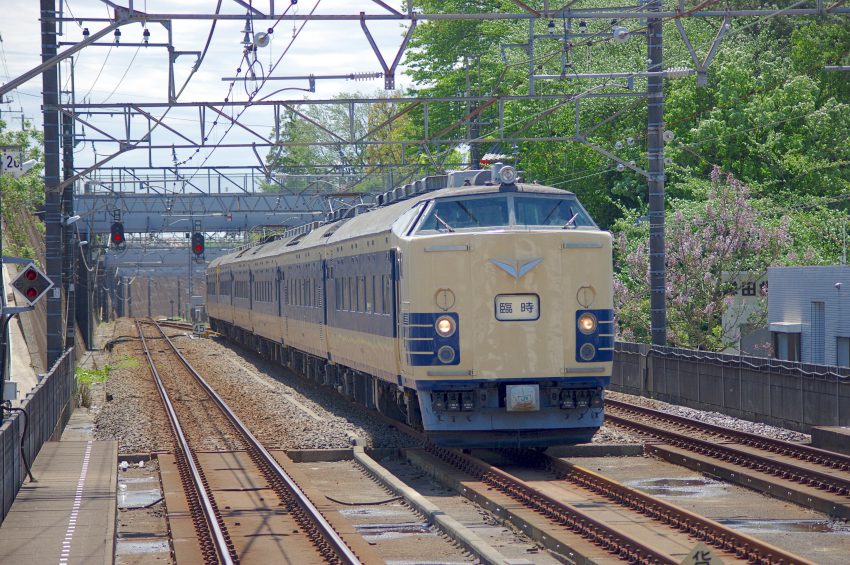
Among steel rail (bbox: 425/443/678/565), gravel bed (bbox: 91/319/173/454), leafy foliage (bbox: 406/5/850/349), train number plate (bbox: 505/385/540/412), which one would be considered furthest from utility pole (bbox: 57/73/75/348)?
train number plate (bbox: 505/385/540/412)

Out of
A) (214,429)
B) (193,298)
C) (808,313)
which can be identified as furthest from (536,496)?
(193,298)

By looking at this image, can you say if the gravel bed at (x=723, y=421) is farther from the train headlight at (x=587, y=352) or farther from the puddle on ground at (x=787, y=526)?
the puddle on ground at (x=787, y=526)

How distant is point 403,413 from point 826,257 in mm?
22868

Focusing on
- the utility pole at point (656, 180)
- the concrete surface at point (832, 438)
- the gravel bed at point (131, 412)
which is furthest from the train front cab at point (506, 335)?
the utility pole at point (656, 180)

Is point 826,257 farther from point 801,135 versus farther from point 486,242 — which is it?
point 486,242

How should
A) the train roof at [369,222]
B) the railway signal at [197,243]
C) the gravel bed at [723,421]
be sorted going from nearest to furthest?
the train roof at [369,222], the gravel bed at [723,421], the railway signal at [197,243]

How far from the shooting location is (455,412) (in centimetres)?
1527

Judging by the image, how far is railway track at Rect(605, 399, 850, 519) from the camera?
13469mm

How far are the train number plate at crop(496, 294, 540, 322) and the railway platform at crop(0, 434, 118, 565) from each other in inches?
193

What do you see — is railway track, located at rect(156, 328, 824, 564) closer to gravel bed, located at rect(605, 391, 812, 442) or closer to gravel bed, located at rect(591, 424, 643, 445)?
gravel bed, located at rect(591, 424, 643, 445)

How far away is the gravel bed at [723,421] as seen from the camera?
1862cm

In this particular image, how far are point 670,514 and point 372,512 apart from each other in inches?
129

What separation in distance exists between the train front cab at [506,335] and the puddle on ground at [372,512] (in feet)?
6.11

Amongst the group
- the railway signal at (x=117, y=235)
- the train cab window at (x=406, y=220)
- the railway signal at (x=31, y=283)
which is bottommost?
the railway signal at (x=31, y=283)
